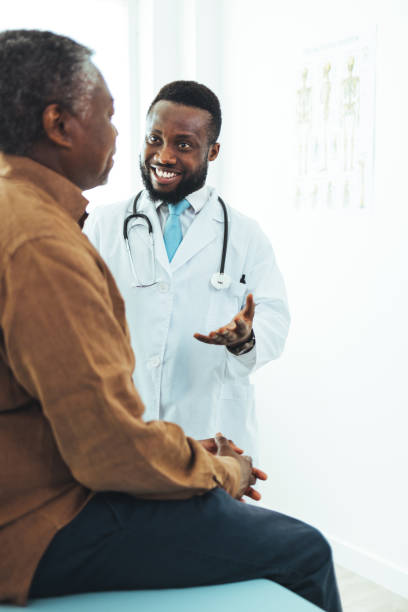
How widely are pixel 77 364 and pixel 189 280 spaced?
0.99 meters

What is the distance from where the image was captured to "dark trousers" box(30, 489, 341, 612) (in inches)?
A: 35.4

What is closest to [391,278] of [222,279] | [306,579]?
[222,279]

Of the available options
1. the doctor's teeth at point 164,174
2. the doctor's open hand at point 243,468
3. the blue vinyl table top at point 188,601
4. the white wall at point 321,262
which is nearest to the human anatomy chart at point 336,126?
the white wall at point 321,262

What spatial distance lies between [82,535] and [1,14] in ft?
8.05

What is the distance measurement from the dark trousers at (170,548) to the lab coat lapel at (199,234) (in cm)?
89

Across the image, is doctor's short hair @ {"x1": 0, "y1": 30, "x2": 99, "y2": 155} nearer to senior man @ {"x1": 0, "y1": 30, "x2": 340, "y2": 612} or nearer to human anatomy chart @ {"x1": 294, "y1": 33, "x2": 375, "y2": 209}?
senior man @ {"x1": 0, "y1": 30, "x2": 340, "y2": 612}

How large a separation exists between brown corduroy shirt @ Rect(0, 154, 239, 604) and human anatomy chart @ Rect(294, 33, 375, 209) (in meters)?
1.67

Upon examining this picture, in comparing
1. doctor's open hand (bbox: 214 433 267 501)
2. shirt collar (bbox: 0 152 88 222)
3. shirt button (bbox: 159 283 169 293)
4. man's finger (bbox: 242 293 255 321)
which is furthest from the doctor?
shirt collar (bbox: 0 152 88 222)

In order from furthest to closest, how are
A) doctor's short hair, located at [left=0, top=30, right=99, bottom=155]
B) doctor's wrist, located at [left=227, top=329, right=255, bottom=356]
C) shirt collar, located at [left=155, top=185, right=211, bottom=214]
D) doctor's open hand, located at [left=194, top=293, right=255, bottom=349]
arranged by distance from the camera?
shirt collar, located at [left=155, top=185, right=211, bottom=214], doctor's wrist, located at [left=227, top=329, right=255, bottom=356], doctor's open hand, located at [left=194, top=293, right=255, bottom=349], doctor's short hair, located at [left=0, top=30, right=99, bottom=155]

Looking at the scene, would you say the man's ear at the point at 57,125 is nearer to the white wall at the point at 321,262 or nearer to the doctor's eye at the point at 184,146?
the doctor's eye at the point at 184,146

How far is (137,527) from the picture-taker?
92cm

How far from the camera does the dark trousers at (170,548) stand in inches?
35.4

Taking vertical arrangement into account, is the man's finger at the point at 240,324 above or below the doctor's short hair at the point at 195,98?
below

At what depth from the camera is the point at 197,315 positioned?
176cm
